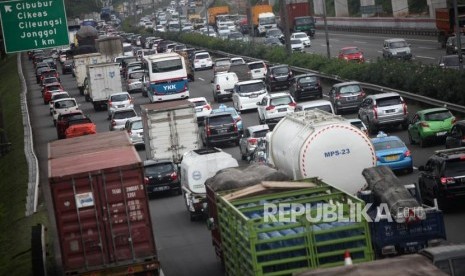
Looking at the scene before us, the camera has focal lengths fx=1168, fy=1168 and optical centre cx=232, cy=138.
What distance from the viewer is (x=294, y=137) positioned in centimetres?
2817

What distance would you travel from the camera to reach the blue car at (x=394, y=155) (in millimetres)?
36122

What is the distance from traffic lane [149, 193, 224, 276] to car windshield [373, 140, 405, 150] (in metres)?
6.40

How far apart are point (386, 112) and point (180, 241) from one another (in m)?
18.2

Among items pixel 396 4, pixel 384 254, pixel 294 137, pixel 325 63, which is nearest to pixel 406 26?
pixel 396 4

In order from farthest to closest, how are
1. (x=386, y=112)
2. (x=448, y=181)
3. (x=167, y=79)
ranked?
(x=167, y=79)
(x=386, y=112)
(x=448, y=181)

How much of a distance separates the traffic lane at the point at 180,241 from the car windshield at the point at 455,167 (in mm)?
6072

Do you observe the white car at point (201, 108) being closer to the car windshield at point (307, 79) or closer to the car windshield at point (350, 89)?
the car windshield at point (350, 89)

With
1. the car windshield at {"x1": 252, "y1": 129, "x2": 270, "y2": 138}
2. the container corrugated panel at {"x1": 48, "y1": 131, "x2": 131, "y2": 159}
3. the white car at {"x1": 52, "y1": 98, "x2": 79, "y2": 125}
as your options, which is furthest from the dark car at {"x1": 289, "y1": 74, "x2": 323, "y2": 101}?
the container corrugated panel at {"x1": 48, "y1": 131, "x2": 131, "y2": 159}

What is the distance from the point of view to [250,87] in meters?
59.0

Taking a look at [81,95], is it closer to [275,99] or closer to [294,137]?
[275,99]

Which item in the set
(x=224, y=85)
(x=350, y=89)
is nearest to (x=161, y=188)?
(x=350, y=89)

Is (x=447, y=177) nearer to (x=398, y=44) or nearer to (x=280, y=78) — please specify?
(x=280, y=78)

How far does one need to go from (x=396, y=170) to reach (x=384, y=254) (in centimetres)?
1510

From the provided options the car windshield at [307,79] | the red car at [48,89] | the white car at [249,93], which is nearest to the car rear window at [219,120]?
the white car at [249,93]
